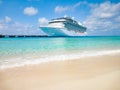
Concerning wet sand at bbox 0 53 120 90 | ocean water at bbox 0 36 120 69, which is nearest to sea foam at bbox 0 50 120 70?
ocean water at bbox 0 36 120 69

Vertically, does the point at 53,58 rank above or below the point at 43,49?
below

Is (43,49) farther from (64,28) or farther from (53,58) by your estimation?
(64,28)

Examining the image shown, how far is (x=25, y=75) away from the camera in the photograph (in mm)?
2436

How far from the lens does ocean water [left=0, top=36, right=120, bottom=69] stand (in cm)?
311

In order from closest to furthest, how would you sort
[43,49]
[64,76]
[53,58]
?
[64,76], [53,58], [43,49]

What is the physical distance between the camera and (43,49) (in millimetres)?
3605

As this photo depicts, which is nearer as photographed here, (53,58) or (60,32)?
(53,58)

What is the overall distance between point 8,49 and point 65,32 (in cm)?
98

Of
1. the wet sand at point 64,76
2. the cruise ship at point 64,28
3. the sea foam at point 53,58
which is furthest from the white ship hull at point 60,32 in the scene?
the wet sand at point 64,76

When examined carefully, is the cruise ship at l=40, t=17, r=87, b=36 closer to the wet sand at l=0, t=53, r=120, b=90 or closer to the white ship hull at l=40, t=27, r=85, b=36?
the white ship hull at l=40, t=27, r=85, b=36

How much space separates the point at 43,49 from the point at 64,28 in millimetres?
497

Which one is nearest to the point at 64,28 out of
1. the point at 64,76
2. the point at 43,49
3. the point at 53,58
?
the point at 43,49

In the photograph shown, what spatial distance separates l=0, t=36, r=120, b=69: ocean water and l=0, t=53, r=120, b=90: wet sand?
0.28 meters

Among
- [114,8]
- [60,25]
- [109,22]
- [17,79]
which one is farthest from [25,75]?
[114,8]
